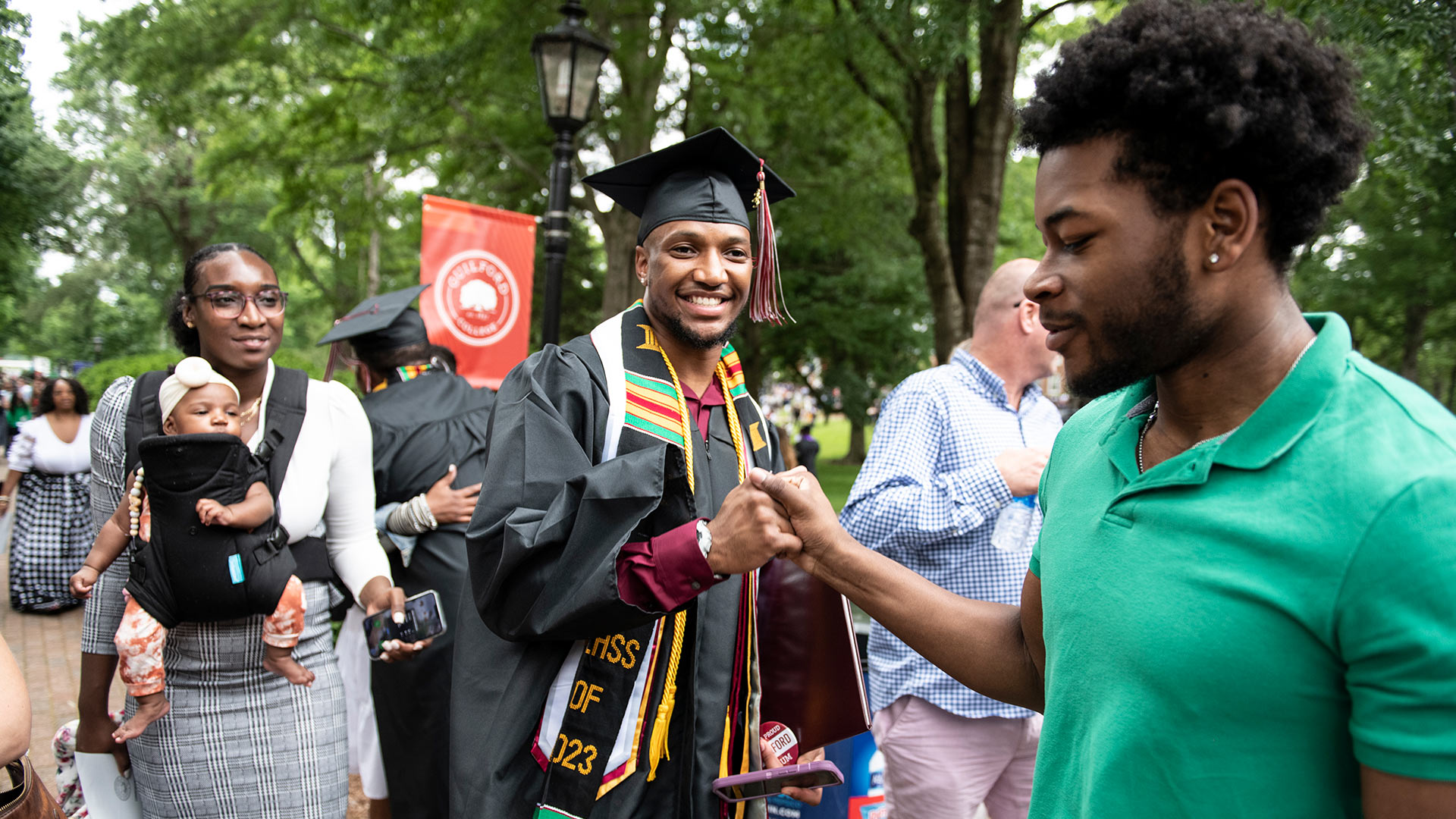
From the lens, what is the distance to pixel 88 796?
2898 millimetres

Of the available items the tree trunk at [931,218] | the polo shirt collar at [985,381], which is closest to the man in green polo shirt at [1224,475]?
the polo shirt collar at [985,381]

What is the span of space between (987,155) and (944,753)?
24.0ft

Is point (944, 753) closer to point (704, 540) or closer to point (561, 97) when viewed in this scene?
point (704, 540)

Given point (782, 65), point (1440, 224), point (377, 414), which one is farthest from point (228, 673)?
point (1440, 224)

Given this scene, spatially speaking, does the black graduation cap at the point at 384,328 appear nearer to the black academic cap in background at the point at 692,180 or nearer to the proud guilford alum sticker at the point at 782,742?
the black academic cap in background at the point at 692,180

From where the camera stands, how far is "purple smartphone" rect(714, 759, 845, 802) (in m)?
2.11

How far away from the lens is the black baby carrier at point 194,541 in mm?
2588

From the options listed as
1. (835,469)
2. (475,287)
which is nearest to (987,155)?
(475,287)

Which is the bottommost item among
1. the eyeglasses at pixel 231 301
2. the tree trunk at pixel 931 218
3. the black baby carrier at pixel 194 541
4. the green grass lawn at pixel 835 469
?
the green grass lawn at pixel 835 469

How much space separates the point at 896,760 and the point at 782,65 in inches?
448

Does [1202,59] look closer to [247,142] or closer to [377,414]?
[377,414]

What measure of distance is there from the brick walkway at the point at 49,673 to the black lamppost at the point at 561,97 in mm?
3575

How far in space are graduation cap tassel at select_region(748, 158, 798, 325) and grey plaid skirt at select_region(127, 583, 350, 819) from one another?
1726 millimetres

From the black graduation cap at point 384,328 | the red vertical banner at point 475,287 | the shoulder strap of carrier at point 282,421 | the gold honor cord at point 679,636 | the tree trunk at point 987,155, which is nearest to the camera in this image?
the gold honor cord at point 679,636
